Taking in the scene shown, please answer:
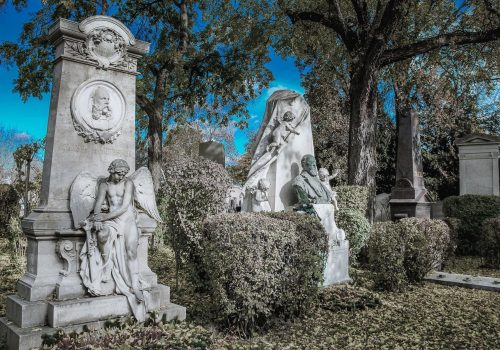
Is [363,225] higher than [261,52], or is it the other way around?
[261,52]

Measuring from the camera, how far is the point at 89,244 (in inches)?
177

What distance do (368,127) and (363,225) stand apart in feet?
10.7

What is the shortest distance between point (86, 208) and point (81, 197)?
0.13 metres

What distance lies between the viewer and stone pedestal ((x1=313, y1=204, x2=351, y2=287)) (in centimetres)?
758

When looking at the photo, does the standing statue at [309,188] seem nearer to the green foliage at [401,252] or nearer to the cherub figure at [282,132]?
the cherub figure at [282,132]

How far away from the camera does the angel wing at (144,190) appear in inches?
193

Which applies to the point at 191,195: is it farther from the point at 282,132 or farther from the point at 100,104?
the point at 100,104

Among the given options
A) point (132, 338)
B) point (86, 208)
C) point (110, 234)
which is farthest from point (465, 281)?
point (86, 208)

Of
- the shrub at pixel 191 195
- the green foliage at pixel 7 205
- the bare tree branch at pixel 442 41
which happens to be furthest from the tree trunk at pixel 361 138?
the green foliage at pixel 7 205

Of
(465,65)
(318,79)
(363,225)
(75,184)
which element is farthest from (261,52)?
(75,184)

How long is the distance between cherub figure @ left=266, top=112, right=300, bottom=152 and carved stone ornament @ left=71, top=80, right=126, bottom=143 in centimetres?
385

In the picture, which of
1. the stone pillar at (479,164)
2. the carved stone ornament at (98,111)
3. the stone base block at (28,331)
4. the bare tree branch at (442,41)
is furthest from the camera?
the stone pillar at (479,164)

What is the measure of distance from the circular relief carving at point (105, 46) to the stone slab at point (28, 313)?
8.91 feet

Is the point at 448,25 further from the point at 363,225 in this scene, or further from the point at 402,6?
the point at 363,225
